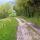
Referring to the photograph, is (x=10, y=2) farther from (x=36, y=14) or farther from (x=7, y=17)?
(x=36, y=14)

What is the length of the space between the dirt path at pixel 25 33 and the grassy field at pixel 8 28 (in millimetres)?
60

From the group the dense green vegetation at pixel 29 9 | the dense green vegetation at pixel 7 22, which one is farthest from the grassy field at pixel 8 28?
the dense green vegetation at pixel 29 9

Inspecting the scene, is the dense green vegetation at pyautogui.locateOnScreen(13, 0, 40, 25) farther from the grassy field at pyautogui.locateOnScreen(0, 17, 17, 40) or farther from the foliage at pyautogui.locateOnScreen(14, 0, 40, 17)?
the grassy field at pyautogui.locateOnScreen(0, 17, 17, 40)

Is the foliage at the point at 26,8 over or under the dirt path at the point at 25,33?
over

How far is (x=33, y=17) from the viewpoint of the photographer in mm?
1422

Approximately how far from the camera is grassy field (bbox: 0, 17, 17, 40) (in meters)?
1.38

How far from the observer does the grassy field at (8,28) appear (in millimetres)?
1383

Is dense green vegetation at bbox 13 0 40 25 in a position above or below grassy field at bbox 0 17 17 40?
above

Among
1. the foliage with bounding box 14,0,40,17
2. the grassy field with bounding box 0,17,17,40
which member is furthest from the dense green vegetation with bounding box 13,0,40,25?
the grassy field with bounding box 0,17,17,40

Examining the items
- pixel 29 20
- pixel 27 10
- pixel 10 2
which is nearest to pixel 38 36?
pixel 29 20

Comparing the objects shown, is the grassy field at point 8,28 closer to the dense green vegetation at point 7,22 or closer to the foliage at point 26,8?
the dense green vegetation at point 7,22

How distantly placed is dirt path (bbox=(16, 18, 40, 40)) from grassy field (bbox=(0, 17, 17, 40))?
0.06m

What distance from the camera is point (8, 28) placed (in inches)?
55.6

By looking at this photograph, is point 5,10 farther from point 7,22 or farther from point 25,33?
point 25,33
